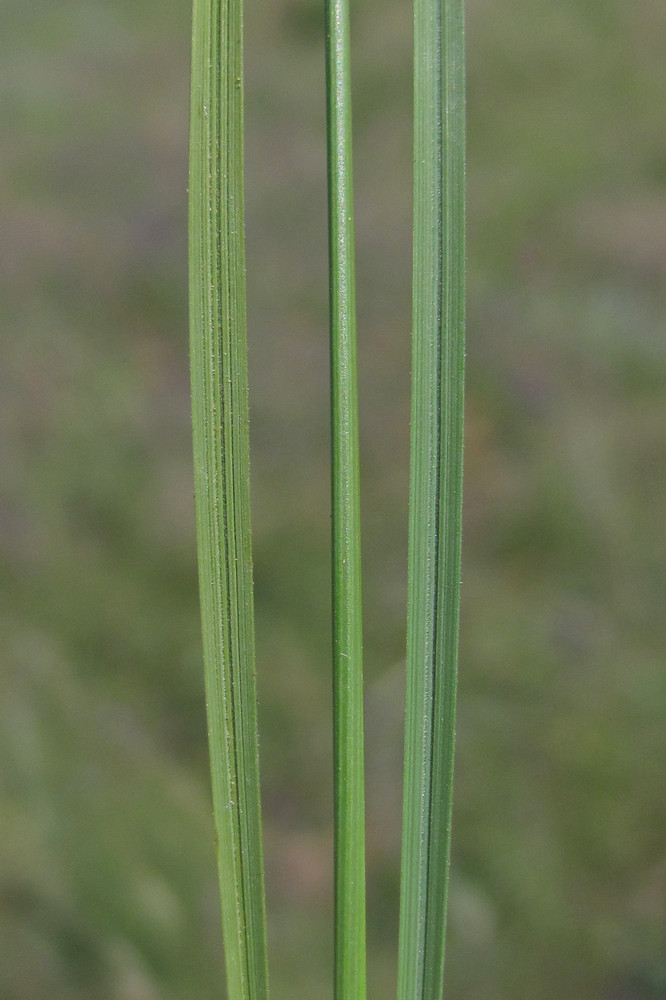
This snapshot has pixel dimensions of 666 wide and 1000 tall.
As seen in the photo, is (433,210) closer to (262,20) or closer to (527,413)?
(527,413)

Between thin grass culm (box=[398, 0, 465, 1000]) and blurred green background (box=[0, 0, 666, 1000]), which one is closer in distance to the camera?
thin grass culm (box=[398, 0, 465, 1000])

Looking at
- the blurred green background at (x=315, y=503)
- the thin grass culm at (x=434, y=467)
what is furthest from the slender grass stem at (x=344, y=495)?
the blurred green background at (x=315, y=503)

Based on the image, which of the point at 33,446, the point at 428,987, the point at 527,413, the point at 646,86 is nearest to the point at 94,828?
the point at 33,446

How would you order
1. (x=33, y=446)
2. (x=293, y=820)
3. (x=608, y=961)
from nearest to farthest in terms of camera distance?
(x=608, y=961), (x=293, y=820), (x=33, y=446)

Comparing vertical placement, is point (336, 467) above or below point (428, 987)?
above

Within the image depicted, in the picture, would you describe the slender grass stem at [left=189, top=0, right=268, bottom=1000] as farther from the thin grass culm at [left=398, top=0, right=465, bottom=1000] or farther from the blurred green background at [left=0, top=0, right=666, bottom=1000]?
the blurred green background at [left=0, top=0, right=666, bottom=1000]

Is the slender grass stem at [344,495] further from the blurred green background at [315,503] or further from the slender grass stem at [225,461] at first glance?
the blurred green background at [315,503]

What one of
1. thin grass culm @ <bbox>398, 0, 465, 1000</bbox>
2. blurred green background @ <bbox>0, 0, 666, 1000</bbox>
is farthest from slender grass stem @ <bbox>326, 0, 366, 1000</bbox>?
blurred green background @ <bbox>0, 0, 666, 1000</bbox>
